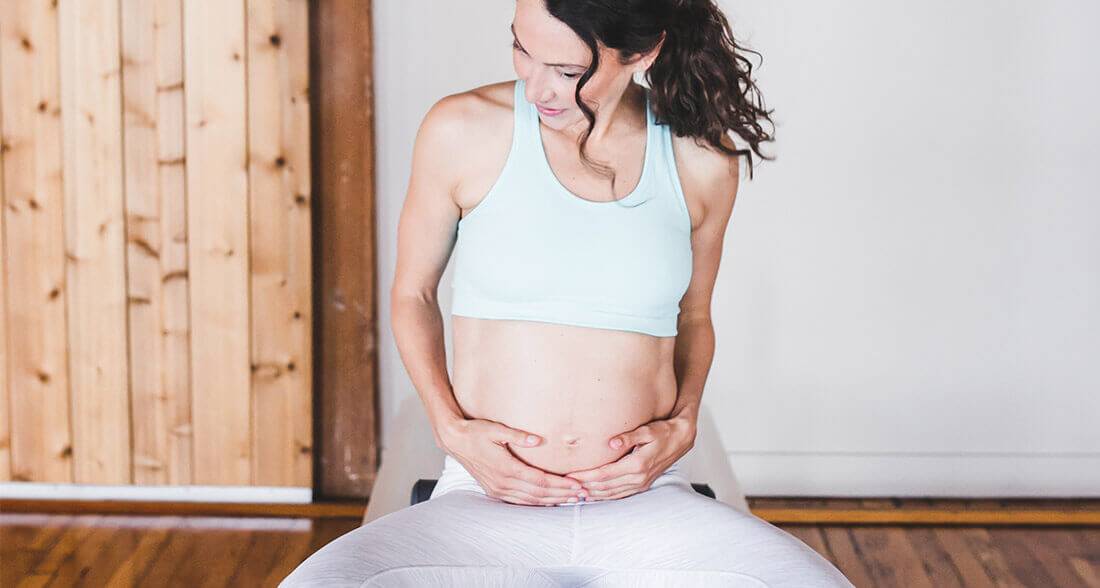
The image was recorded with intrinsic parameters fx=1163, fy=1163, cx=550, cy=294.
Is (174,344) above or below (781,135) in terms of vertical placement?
below

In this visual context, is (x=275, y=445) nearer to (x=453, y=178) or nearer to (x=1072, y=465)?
(x=453, y=178)

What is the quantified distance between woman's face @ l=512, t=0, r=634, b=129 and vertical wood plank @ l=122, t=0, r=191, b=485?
153cm

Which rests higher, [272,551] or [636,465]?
[636,465]

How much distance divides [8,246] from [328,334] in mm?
818

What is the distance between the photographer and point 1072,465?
312cm

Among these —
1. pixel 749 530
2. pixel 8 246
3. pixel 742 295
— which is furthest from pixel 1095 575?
pixel 8 246

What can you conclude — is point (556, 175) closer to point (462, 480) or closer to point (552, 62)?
point (552, 62)

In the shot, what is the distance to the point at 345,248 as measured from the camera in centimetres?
300

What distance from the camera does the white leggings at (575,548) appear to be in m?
1.46

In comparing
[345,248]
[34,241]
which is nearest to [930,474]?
[345,248]

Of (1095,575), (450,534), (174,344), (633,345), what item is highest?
(633,345)

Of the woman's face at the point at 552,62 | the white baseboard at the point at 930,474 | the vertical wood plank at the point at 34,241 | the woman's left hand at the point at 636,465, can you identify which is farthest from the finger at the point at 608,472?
the vertical wood plank at the point at 34,241

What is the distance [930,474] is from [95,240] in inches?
89.3

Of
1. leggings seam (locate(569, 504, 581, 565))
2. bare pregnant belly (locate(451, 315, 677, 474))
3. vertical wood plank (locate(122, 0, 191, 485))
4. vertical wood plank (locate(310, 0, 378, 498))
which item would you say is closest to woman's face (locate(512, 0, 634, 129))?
bare pregnant belly (locate(451, 315, 677, 474))
